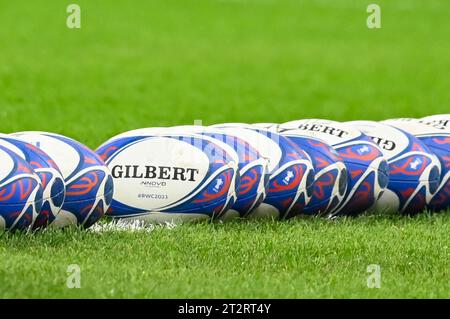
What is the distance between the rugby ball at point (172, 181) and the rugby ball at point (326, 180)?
28.8 inches

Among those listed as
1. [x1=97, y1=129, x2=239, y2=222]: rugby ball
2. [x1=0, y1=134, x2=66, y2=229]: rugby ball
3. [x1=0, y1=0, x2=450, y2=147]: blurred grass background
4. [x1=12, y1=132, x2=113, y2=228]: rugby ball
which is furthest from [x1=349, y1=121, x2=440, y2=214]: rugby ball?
[x1=0, y1=0, x2=450, y2=147]: blurred grass background

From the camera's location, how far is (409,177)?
9.59 meters

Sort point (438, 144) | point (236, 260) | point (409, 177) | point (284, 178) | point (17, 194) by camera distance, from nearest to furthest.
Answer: point (236, 260), point (17, 194), point (284, 178), point (409, 177), point (438, 144)

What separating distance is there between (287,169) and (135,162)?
1103mm

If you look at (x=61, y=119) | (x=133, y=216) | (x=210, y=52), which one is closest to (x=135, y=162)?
(x=133, y=216)

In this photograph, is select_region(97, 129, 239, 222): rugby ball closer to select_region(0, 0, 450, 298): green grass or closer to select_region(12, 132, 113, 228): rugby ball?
select_region(0, 0, 450, 298): green grass

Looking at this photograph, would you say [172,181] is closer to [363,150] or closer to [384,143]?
[363,150]

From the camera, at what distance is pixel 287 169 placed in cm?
888

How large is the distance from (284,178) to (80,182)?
5.14 feet

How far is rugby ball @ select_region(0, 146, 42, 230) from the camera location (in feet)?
25.0

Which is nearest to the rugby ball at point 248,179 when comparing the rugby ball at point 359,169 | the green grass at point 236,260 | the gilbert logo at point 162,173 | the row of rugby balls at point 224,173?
the row of rugby balls at point 224,173

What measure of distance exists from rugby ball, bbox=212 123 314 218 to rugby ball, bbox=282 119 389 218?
0.41 meters

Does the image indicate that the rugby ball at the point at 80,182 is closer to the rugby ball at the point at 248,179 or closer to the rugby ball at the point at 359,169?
the rugby ball at the point at 248,179

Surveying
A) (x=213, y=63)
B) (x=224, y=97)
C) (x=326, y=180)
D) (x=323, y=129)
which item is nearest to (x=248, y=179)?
(x=326, y=180)
